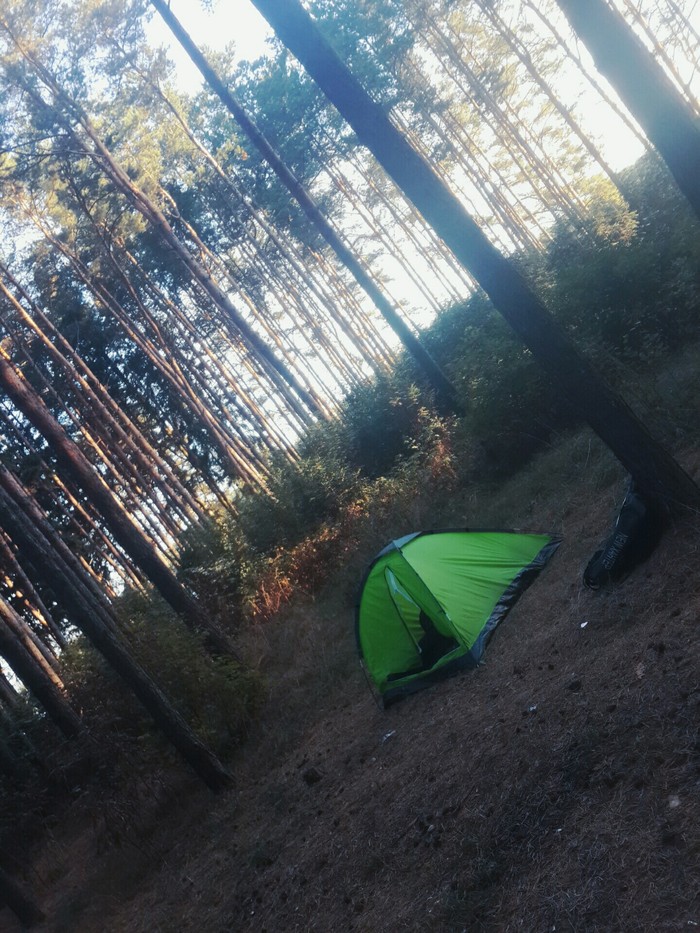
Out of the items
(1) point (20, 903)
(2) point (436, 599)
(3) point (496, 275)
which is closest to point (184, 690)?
(1) point (20, 903)

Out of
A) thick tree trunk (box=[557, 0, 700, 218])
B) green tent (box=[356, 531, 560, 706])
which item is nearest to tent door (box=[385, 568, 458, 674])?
green tent (box=[356, 531, 560, 706])

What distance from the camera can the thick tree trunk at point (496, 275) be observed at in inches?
272

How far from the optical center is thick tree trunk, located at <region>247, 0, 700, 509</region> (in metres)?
6.92

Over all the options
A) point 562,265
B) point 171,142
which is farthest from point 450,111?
point 562,265

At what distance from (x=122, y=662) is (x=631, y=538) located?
5.59 m

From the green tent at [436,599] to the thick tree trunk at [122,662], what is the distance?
7.03ft

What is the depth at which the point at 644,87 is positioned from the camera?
7406 mm

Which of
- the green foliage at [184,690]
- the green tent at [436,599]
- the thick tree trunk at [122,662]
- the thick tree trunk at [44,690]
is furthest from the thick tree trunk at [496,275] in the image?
the thick tree trunk at [44,690]

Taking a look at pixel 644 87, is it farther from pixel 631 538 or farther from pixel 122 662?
pixel 122 662

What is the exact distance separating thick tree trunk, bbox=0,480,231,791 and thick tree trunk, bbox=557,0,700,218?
7473 mm

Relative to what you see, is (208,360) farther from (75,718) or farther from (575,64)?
(75,718)

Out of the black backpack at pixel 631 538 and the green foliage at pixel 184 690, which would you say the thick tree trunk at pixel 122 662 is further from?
the black backpack at pixel 631 538

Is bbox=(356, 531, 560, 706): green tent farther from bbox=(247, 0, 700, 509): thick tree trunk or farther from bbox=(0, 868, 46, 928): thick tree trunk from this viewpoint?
bbox=(0, 868, 46, 928): thick tree trunk

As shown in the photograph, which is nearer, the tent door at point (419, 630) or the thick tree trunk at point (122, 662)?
the tent door at point (419, 630)
